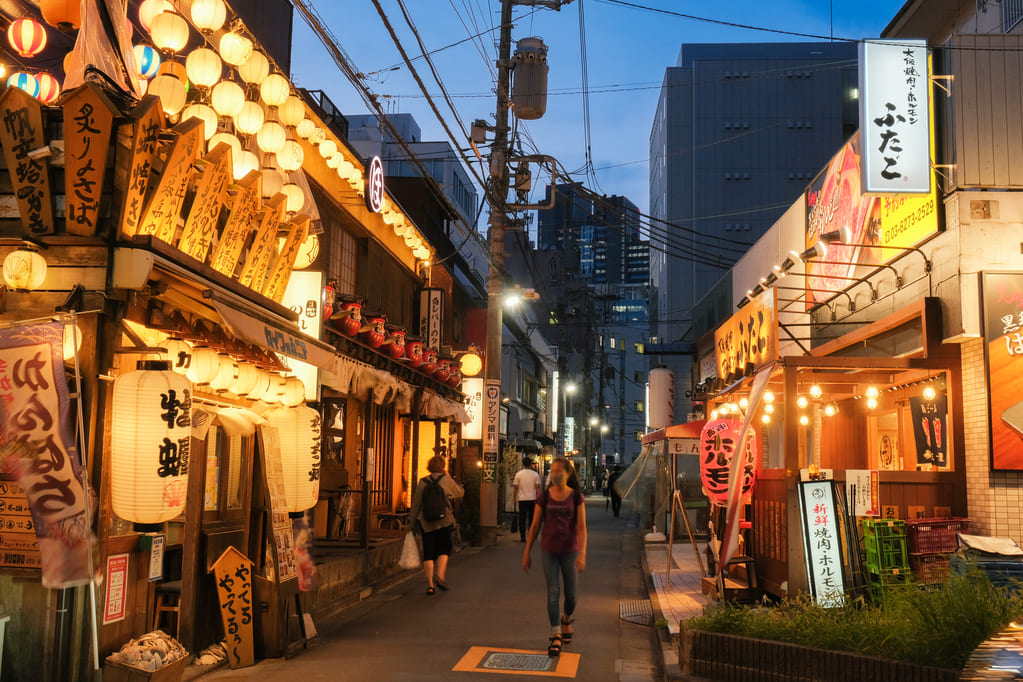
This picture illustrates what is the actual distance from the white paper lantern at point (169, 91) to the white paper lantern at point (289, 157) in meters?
3.25

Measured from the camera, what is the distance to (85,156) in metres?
8.13

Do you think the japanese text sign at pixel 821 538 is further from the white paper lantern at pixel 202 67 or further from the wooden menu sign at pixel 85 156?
the white paper lantern at pixel 202 67

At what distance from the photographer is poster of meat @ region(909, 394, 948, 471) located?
508 inches

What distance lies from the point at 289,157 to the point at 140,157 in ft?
19.0

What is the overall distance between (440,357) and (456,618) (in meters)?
13.4

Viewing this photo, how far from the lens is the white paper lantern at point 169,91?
34.4ft

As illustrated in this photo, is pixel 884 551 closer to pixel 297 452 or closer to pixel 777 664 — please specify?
pixel 777 664

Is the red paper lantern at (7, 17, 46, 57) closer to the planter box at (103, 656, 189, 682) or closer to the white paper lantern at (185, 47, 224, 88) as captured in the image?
the white paper lantern at (185, 47, 224, 88)

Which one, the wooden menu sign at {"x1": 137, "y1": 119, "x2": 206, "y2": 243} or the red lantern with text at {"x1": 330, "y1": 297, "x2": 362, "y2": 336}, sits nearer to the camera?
the wooden menu sign at {"x1": 137, "y1": 119, "x2": 206, "y2": 243}

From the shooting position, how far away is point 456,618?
1268cm

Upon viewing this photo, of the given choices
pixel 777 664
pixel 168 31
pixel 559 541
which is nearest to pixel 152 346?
pixel 168 31

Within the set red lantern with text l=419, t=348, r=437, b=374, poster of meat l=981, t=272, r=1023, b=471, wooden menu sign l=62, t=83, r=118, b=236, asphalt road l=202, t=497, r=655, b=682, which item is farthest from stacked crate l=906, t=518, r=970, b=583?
red lantern with text l=419, t=348, r=437, b=374

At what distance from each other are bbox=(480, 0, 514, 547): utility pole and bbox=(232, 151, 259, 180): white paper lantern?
40.9 ft

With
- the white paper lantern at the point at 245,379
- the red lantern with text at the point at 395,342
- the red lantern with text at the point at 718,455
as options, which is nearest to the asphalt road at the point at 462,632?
the red lantern with text at the point at 718,455
